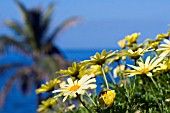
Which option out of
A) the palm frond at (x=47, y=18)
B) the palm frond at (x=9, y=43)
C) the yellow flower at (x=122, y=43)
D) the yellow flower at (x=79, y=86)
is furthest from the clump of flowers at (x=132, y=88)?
the palm frond at (x=47, y=18)

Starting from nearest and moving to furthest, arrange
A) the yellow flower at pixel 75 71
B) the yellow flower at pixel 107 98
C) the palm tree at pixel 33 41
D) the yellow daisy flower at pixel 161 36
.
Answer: the yellow flower at pixel 107 98 → the yellow flower at pixel 75 71 → the yellow daisy flower at pixel 161 36 → the palm tree at pixel 33 41

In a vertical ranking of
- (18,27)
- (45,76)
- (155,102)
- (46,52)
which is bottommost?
(155,102)

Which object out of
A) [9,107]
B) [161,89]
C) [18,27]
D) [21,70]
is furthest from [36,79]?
[9,107]

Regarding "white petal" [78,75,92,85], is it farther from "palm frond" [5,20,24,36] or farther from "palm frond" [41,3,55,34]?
"palm frond" [41,3,55,34]

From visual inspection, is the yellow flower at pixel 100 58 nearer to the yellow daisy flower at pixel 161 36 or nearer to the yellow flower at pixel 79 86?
the yellow flower at pixel 79 86

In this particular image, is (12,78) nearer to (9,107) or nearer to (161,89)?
(161,89)

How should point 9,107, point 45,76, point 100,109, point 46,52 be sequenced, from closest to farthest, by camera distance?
point 100,109 < point 45,76 < point 46,52 < point 9,107

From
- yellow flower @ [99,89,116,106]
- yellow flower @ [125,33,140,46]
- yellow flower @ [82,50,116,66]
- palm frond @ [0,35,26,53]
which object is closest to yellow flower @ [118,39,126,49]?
yellow flower @ [125,33,140,46]

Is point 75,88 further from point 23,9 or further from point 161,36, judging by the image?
point 23,9
